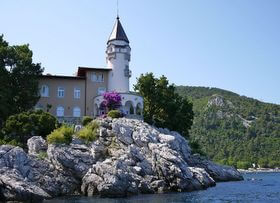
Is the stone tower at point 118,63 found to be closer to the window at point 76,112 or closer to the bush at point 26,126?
the window at point 76,112

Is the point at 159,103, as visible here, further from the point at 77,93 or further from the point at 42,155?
the point at 42,155

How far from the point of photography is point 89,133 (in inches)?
2469

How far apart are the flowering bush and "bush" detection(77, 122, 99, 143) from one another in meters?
10.4

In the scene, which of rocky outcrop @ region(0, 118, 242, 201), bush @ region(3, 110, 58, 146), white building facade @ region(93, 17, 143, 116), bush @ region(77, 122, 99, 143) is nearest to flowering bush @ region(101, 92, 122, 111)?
white building facade @ region(93, 17, 143, 116)

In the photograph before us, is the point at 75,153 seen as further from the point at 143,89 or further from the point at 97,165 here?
the point at 143,89

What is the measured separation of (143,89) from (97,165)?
120ft

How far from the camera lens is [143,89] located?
291 ft

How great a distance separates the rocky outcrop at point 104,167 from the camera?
50906 mm

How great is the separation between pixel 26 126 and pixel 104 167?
1540 centimetres

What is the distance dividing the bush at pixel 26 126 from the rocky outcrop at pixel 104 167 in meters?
3.73

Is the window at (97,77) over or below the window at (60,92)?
over

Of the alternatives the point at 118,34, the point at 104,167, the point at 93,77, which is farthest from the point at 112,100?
the point at 104,167

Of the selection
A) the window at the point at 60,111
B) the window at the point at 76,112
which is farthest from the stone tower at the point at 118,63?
the window at the point at 60,111

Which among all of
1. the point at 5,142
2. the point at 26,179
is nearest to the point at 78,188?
the point at 26,179
